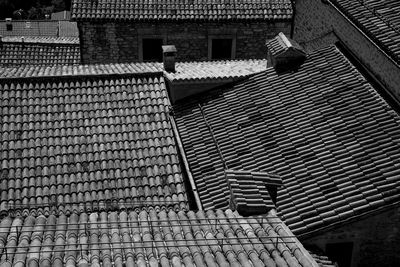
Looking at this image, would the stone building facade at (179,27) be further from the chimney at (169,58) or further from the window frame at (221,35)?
the chimney at (169,58)

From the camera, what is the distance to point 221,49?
72.2ft

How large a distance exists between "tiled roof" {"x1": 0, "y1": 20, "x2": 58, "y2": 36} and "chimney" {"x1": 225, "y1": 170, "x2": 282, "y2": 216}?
118 feet

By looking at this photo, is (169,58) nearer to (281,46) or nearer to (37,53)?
(281,46)

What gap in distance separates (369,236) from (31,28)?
3902cm

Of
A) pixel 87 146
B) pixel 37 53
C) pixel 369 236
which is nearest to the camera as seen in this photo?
pixel 369 236

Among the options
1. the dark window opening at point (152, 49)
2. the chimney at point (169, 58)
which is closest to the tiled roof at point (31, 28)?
the dark window opening at point (152, 49)

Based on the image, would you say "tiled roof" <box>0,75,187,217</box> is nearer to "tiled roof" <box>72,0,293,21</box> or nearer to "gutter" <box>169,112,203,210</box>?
"gutter" <box>169,112,203,210</box>

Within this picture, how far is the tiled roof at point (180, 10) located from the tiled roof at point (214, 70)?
14.2 ft

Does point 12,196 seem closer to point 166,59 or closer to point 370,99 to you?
point 166,59

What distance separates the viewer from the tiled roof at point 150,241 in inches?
319

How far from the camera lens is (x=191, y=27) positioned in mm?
21531

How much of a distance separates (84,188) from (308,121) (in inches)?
218

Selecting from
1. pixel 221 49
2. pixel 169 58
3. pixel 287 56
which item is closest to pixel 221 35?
pixel 221 49

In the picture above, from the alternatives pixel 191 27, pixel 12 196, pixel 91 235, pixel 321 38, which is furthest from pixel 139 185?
pixel 191 27
